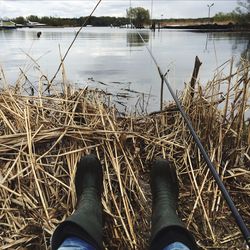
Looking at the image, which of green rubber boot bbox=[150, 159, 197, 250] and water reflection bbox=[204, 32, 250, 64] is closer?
green rubber boot bbox=[150, 159, 197, 250]

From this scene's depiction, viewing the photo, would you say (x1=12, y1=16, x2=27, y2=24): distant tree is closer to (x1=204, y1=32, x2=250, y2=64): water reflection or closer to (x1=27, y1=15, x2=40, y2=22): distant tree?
(x1=27, y1=15, x2=40, y2=22): distant tree

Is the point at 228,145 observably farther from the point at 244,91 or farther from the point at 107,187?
the point at 107,187

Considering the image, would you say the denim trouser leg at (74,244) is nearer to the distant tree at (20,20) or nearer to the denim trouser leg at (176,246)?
the denim trouser leg at (176,246)

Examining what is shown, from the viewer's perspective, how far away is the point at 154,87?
5.89m

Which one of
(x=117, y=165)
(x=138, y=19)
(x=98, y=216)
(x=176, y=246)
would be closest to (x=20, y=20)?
(x=138, y=19)

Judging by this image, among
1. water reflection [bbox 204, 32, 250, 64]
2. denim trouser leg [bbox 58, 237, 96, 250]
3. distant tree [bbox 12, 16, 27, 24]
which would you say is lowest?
denim trouser leg [bbox 58, 237, 96, 250]

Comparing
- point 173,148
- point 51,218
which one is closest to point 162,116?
point 173,148

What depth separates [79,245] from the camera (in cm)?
150

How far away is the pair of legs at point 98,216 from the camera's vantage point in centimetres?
149

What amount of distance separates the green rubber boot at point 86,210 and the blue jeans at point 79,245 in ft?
0.06

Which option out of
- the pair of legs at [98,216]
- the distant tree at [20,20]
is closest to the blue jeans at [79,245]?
the pair of legs at [98,216]

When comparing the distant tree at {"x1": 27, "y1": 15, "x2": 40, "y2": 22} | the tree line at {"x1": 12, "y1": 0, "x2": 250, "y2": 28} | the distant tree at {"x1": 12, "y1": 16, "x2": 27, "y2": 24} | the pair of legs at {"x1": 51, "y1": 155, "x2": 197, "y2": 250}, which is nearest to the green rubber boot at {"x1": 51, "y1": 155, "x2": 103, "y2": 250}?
the pair of legs at {"x1": 51, "y1": 155, "x2": 197, "y2": 250}

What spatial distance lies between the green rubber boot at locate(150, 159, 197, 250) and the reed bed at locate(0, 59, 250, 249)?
139mm

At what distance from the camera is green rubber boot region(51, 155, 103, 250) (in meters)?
1.51
